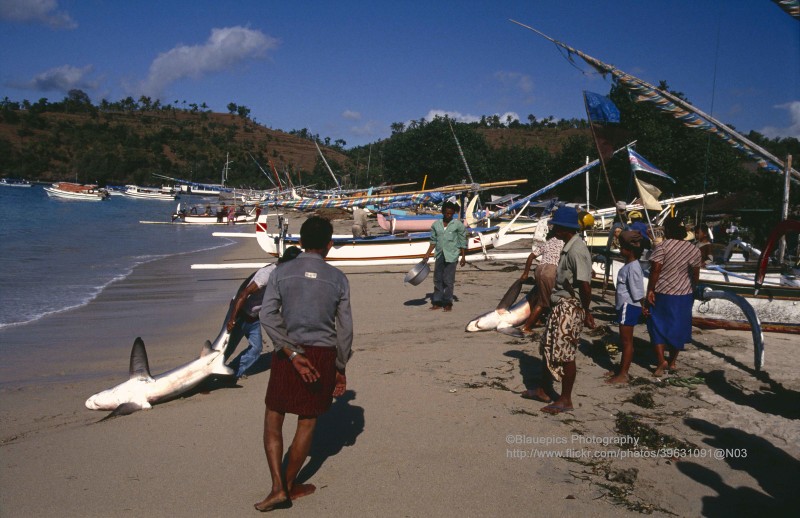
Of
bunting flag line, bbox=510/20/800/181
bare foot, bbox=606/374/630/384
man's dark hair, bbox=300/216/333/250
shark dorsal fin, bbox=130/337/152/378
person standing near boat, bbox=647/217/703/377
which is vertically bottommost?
bare foot, bbox=606/374/630/384

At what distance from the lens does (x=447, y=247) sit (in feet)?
30.3

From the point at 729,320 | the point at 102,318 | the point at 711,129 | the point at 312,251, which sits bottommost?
the point at 102,318

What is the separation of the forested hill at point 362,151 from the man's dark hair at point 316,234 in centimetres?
639

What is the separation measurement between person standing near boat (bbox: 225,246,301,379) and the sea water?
19.5ft

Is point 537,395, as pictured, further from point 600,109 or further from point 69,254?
point 69,254

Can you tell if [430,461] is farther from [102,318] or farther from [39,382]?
[102,318]

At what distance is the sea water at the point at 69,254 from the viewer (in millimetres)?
11571

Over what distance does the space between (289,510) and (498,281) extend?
10277 millimetres

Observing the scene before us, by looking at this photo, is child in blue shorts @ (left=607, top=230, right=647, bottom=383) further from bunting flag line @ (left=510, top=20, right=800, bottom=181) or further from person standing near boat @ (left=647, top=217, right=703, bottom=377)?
bunting flag line @ (left=510, top=20, right=800, bottom=181)

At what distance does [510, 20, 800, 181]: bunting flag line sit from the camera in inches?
279

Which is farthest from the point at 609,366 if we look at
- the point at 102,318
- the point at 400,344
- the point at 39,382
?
the point at 102,318

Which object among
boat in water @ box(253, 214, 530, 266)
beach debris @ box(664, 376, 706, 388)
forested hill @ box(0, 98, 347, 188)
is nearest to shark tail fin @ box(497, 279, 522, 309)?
beach debris @ box(664, 376, 706, 388)

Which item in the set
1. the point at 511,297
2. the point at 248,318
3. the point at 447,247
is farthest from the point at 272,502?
the point at 447,247

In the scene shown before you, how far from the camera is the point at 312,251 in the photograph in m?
3.59
